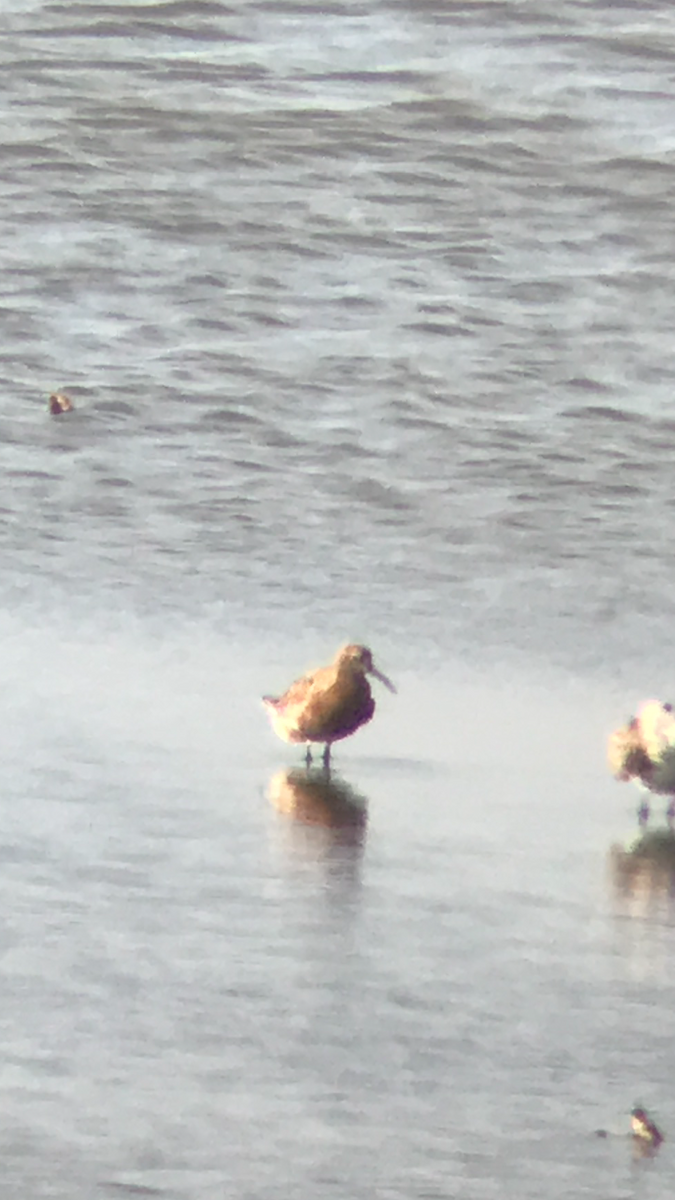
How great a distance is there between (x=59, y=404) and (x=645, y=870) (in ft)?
14.1

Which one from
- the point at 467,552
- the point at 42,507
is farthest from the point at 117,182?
the point at 467,552

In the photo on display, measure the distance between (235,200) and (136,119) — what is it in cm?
81

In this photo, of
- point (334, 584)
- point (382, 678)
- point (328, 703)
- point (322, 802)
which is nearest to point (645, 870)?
point (322, 802)

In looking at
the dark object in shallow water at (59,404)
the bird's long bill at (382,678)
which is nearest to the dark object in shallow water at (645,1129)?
the bird's long bill at (382,678)

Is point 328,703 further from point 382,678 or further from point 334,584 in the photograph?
point 334,584

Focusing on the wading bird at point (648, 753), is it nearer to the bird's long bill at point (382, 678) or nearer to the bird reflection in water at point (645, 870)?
the bird reflection in water at point (645, 870)

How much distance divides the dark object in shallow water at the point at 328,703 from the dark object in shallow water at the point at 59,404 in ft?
8.70

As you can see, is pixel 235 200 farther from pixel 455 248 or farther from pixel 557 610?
pixel 557 610

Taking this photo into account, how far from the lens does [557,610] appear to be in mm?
8711

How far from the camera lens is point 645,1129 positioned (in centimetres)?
485

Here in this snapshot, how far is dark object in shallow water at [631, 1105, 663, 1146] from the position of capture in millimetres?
4832

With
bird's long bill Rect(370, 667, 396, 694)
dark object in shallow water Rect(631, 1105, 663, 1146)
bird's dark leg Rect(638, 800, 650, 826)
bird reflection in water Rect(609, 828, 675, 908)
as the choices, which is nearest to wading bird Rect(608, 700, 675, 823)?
bird's dark leg Rect(638, 800, 650, 826)

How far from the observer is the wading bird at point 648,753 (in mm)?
7078

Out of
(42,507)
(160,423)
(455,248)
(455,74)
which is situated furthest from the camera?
(455,74)
